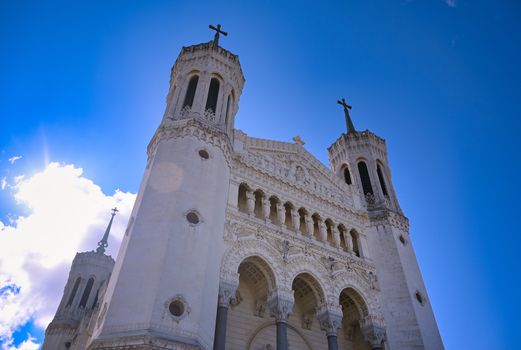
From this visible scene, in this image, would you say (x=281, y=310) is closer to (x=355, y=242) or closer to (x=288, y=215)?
(x=288, y=215)

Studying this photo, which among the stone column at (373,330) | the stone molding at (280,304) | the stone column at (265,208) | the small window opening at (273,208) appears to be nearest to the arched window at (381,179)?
the small window opening at (273,208)

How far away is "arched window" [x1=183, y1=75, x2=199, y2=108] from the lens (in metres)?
20.2

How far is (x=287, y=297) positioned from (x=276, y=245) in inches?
98.5

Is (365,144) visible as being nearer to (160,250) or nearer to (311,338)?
(311,338)

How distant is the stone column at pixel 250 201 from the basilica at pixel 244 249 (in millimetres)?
126

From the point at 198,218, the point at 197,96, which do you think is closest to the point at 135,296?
the point at 198,218

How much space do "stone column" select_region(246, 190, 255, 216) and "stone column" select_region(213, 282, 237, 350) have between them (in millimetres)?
4193

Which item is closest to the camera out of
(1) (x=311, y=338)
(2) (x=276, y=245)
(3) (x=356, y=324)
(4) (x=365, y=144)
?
(2) (x=276, y=245)

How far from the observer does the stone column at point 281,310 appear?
47.2 ft

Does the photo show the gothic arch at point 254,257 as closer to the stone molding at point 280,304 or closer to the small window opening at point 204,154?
the stone molding at point 280,304

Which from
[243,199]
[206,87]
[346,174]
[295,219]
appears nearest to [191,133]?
[206,87]

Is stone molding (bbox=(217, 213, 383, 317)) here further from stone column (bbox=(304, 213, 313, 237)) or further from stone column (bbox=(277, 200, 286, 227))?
stone column (bbox=(277, 200, 286, 227))

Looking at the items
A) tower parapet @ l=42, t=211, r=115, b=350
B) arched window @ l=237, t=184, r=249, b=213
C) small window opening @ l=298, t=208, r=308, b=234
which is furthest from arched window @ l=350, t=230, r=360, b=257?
tower parapet @ l=42, t=211, r=115, b=350

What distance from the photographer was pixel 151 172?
15.9 metres
